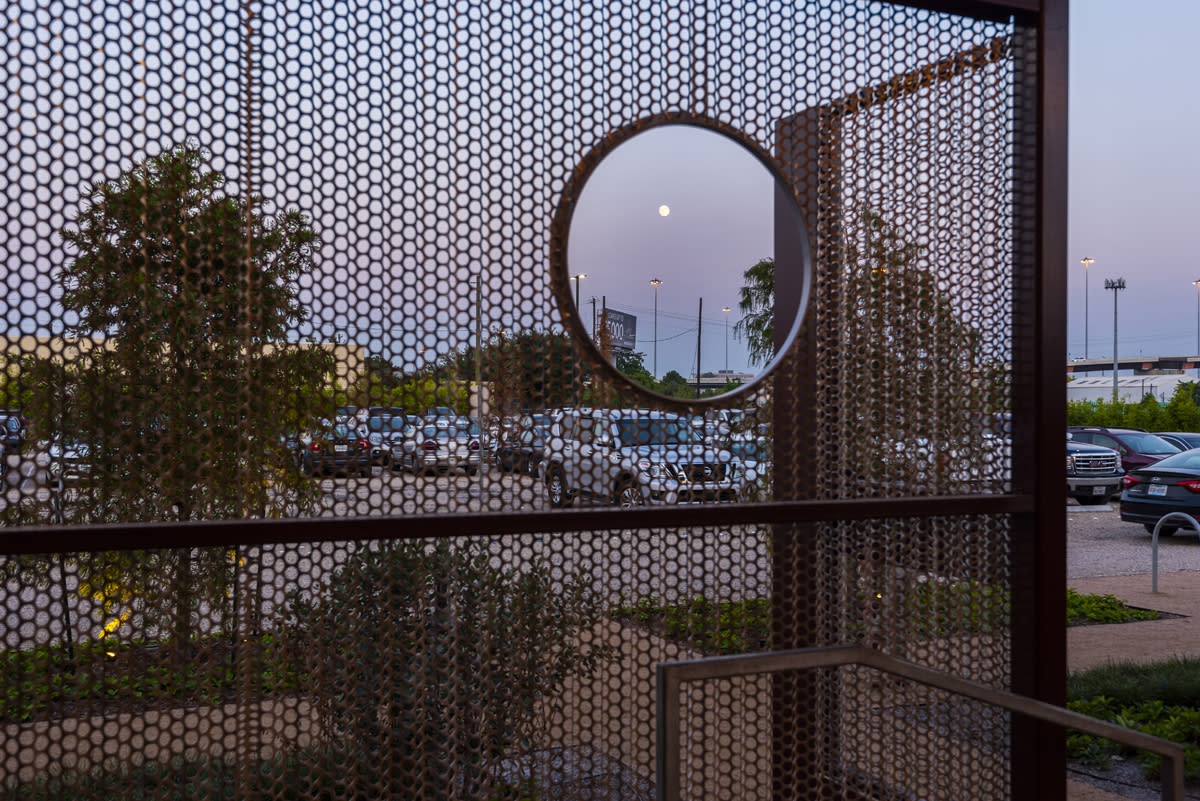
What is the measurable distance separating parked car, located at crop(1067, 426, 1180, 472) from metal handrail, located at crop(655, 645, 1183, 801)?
635 inches

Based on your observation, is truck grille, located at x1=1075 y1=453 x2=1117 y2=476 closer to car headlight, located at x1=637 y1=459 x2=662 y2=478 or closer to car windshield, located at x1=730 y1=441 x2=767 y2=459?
car windshield, located at x1=730 y1=441 x2=767 y2=459

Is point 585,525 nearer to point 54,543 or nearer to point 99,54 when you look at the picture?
point 54,543

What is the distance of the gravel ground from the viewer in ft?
31.4

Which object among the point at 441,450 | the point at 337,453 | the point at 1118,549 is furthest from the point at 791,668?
the point at 1118,549

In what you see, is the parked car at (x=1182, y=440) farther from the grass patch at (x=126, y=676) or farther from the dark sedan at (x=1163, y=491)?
the grass patch at (x=126, y=676)

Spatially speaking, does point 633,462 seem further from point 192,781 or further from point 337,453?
point 192,781

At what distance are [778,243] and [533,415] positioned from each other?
73cm

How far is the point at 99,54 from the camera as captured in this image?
4.93ft

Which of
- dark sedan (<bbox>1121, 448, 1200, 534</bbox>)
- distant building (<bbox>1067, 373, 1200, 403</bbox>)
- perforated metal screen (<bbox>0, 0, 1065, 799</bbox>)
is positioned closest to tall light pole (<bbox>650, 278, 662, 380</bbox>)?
perforated metal screen (<bbox>0, 0, 1065, 799</bbox>)

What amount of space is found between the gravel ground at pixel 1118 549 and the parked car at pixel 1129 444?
6.44 feet

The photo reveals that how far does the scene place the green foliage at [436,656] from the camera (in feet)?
5.39

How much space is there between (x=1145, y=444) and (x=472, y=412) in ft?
56.4

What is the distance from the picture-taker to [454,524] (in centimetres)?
161

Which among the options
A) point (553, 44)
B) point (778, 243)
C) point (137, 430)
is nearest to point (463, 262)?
point (553, 44)
